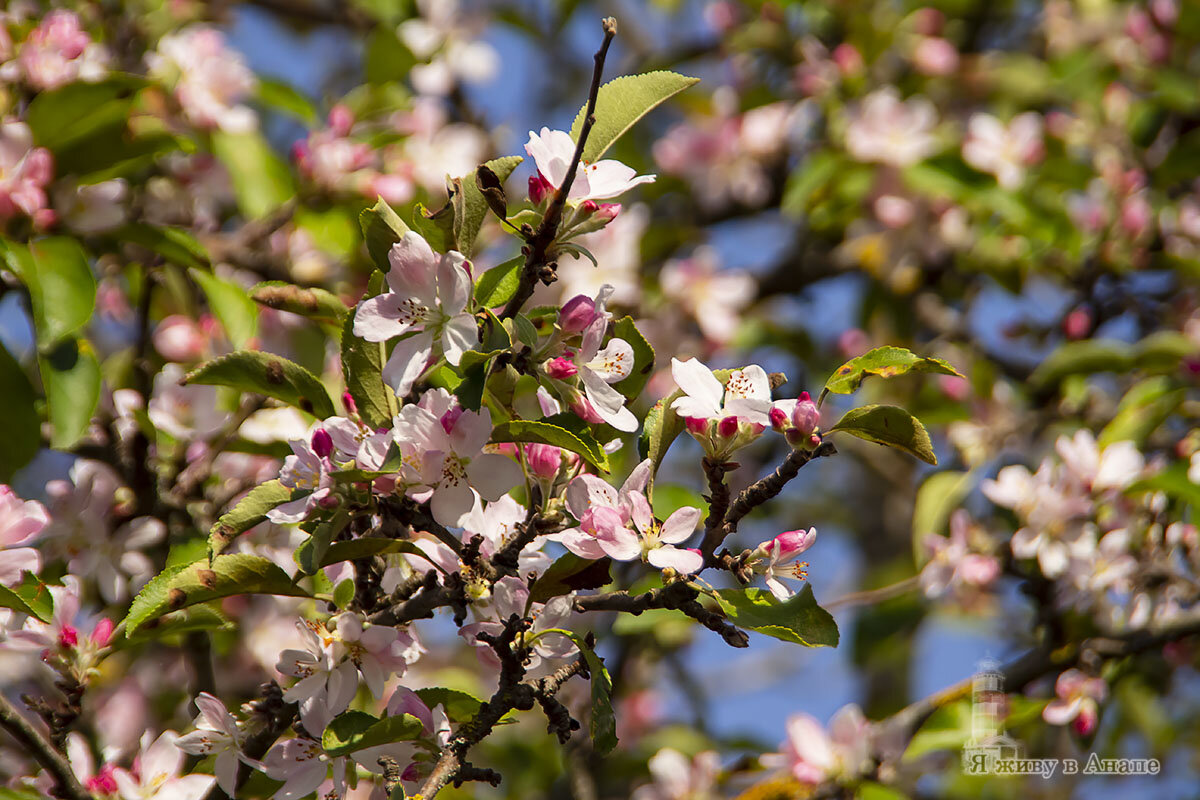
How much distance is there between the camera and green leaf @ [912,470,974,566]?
214 centimetres

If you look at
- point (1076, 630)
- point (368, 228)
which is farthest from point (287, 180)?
point (1076, 630)

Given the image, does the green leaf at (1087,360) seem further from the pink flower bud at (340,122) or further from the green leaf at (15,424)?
the green leaf at (15,424)

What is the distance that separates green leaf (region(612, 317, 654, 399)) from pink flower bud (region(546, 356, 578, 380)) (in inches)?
4.3

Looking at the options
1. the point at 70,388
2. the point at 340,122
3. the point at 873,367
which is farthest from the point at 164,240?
the point at 873,367

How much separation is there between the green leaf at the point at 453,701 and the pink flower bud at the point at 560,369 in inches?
14.8

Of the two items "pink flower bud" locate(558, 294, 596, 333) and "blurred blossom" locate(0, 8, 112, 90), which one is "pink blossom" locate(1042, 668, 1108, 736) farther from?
"blurred blossom" locate(0, 8, 112, 90)

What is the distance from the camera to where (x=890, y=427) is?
3.19ft

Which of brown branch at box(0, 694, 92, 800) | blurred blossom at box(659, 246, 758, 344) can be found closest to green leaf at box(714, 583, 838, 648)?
brown branch at box(0, 694, 92, 800)

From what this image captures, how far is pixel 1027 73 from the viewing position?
3.26 m

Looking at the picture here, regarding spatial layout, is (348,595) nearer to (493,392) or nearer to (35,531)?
(493,392)

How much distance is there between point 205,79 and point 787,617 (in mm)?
1689

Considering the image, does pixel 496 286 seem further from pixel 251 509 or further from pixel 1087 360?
→ pixel 1087 360

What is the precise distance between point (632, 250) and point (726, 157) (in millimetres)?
640

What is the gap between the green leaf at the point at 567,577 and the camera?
1005 millimetres
